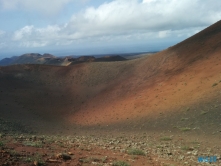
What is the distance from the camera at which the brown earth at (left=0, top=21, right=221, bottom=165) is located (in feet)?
51.1

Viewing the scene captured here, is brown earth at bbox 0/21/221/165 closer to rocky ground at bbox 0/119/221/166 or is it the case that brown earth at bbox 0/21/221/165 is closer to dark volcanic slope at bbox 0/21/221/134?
dark volcanic slope at bbox 0/21/221/134

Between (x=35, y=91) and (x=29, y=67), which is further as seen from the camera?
(x=29, y=67)

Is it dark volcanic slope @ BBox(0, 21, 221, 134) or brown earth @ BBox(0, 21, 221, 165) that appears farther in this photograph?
dark volcanic slope @ BBox(0, 21, 221, 134)

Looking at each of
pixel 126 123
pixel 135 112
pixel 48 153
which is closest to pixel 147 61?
pixel 135 112

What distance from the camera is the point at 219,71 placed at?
1958cm

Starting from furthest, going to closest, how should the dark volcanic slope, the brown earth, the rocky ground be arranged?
the dark volcanic slope → the brown earth → the rocky ground

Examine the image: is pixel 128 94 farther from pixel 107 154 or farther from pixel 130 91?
pixel 107 154

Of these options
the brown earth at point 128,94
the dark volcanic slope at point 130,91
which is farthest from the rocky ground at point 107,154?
the dark volcanic slope at point 130,91

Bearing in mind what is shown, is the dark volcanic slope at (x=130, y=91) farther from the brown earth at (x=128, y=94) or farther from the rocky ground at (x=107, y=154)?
the rocky ground at (x=107, y=154)

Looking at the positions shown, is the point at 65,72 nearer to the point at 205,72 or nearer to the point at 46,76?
the point at 46,76

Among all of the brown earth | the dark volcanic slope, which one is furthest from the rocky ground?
the dark volcanic slope

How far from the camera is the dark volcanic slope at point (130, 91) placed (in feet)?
53.7

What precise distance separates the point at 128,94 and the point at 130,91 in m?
0.71

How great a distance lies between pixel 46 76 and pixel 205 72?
910 inches
